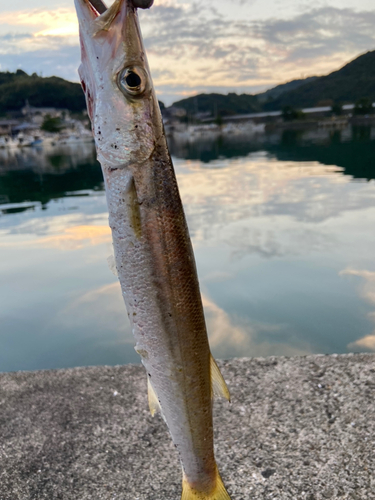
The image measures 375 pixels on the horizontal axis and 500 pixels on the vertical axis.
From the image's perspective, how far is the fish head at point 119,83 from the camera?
1.64 metres

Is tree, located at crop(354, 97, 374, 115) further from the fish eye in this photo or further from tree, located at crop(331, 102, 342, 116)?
the fish eye

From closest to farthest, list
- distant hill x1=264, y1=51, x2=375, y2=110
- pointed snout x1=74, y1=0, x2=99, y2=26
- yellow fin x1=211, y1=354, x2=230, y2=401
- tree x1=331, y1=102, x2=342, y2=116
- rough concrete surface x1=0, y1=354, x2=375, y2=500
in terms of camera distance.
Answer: pointed snout x1=74, y1=0, x2=99, y2=26 < yellow fin x1=211, y1=354, x2=230, y2=401 < rough concrete surface x1=0, y1=354, x2=375, y2=500 < tree x1=331, y1=102, x2=342, y2=116 < distant hill x1=264, y1=51, x2=375, y2=110

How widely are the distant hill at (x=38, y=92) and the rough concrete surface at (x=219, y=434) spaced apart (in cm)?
9858

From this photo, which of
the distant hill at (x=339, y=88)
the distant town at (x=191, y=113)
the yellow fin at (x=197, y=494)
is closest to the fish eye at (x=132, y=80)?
the yellow fin at (x=197, y=494)

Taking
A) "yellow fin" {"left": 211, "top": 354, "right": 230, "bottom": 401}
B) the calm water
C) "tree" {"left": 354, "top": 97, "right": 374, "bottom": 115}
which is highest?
"tree" {"left": 354, "top": 97, "right": 374, "bottom": 115}

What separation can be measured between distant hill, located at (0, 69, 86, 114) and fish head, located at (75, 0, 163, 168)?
10029 cm

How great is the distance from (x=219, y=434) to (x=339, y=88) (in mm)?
132695

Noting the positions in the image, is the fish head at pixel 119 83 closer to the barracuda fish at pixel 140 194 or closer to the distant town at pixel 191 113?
the barracuda fish at pixel 140 194

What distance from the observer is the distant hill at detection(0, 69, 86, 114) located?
313 ft

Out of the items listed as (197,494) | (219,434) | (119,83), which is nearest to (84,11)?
(119,83)

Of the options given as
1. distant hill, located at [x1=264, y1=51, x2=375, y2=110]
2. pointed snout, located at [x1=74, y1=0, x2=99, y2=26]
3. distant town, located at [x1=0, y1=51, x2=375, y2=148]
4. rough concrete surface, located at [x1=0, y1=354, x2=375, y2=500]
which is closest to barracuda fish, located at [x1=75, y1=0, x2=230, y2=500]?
pointed snout, located at [x1=74, y1=0, x2=99, y2=26]

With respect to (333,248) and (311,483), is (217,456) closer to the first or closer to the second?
(311,483)

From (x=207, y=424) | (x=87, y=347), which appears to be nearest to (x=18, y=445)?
(x=207, y=424)

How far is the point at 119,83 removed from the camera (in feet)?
5.46
